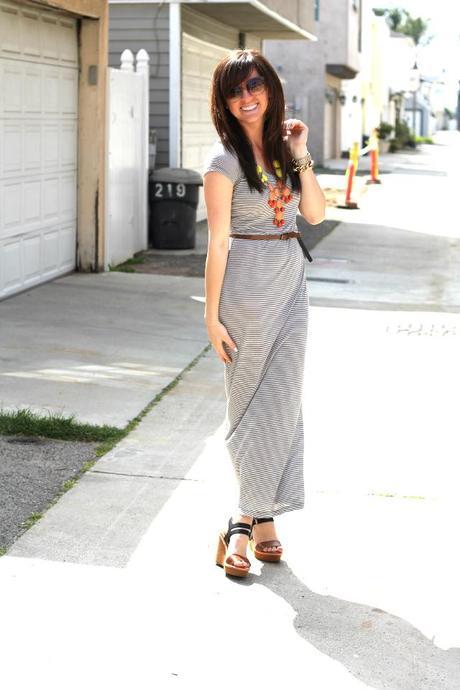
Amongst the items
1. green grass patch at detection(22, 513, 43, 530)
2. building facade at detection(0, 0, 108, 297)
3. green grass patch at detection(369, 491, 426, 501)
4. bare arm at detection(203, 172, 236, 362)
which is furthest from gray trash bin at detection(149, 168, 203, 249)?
bare arm at detection(203, 172, 236, 362)

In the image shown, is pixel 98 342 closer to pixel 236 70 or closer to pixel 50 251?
pixel 50 251

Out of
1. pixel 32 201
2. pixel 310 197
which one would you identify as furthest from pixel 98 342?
pixel 310 197

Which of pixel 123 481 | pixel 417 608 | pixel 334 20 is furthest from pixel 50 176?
pixel 334 20

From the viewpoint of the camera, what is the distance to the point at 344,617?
13.7 ft

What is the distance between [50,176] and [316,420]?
5.45m

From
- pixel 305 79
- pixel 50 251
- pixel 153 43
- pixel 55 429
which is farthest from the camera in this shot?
pixel 305 79

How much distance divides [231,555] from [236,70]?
1.76m

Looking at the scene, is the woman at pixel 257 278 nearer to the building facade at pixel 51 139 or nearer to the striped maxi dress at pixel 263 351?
the striped maxi dress at pixel 263 351

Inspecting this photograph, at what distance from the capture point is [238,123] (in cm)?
446

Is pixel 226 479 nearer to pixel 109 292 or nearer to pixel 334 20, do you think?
pixel 109 292

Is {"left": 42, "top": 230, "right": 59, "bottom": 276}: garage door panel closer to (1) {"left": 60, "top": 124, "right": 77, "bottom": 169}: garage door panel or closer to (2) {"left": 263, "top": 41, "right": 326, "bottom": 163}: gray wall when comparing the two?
(1) {"left": 60, "top": 124, "right": 77, "bottom": 169}: garage door panel

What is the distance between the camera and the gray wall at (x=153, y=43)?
16047 mm

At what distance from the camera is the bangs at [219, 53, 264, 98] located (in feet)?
14.3

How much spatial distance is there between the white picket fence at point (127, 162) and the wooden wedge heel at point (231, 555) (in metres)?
8.20
